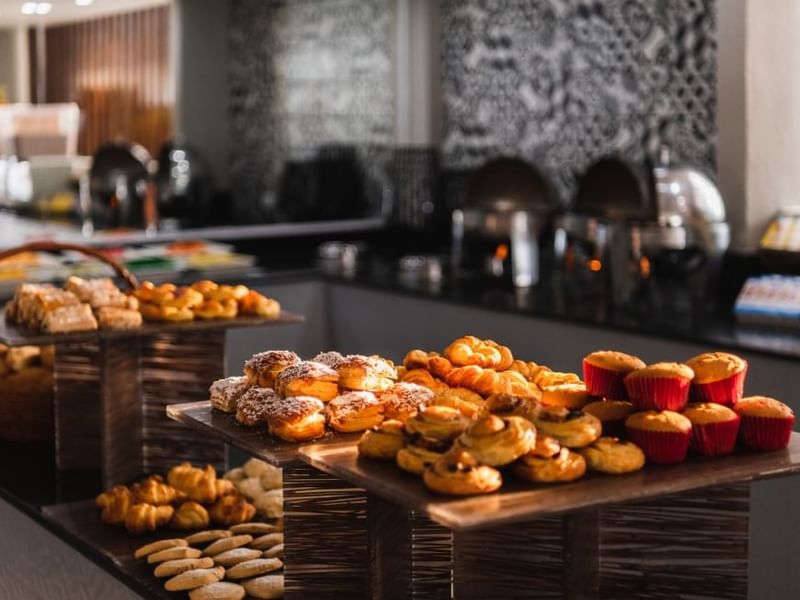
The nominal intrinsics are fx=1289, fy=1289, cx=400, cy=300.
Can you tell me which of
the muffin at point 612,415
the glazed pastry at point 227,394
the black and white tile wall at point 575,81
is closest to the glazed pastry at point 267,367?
the glazed pastry at point 227,394

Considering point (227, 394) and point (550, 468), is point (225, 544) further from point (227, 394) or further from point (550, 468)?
point (550, 468)

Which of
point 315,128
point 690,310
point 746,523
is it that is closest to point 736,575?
point 746,523

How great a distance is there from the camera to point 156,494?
2.21 meters

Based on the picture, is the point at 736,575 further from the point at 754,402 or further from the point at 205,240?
the point at 205,240

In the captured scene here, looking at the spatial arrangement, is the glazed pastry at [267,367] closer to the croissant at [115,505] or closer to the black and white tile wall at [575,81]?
the croissant at [115,505]

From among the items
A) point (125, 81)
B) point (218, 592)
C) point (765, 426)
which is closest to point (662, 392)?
point (765, 426)

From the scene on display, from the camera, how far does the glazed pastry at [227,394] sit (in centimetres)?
178

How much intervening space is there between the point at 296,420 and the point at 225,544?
490 millimetres

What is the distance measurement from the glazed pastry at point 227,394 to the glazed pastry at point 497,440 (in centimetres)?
49

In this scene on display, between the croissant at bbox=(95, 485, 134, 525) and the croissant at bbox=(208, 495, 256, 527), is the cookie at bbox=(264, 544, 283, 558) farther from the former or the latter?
the croissant at bbox=(95, 485, 134, 525)

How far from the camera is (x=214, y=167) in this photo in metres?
7.16

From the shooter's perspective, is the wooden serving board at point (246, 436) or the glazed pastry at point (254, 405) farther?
the glazed pastry at point (254, 405)

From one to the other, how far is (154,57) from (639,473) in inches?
238

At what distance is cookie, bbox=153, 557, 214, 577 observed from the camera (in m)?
1.87
